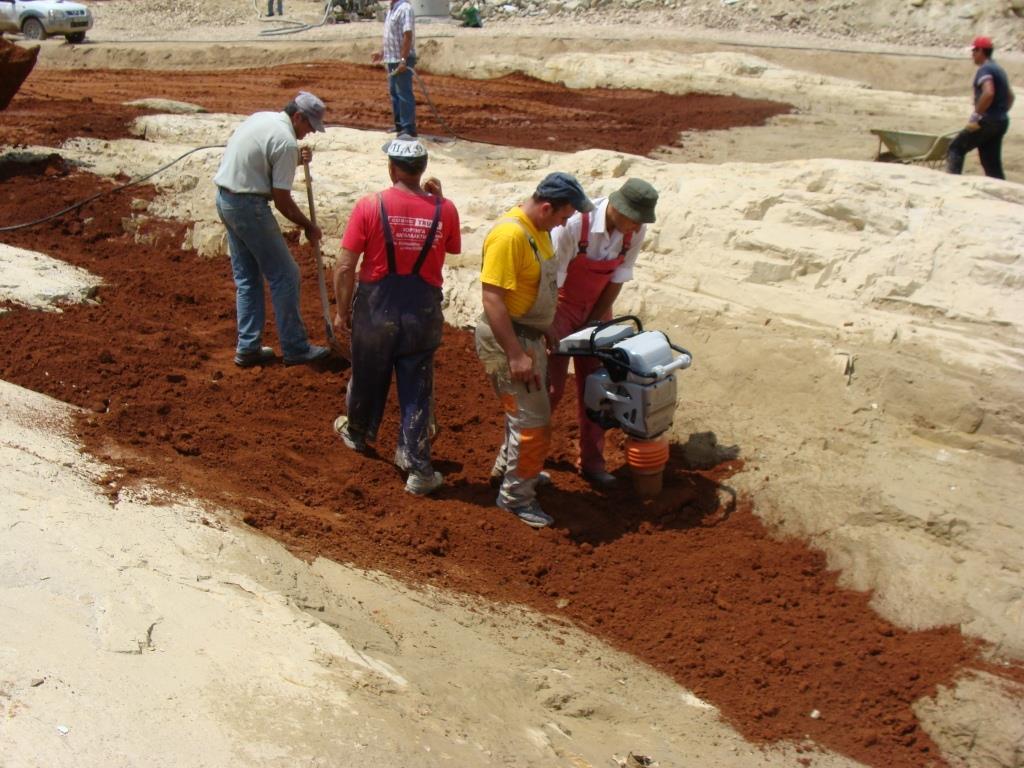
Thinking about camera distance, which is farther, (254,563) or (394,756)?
(254,563)

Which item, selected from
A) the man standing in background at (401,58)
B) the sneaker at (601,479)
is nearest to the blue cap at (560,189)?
the sneaker at (601,479)

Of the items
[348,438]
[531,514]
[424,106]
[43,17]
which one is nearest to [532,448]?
[531,514]

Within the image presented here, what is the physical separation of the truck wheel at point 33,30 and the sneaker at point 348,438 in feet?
66.7

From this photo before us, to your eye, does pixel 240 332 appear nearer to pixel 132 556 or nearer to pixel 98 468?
pixel 98 468

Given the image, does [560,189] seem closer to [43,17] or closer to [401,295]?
[401,295]

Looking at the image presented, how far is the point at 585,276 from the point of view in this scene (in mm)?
6004

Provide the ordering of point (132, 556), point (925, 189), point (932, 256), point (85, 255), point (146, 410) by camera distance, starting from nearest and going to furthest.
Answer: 1. point (132, 556)
2. point (146, 410)
3. point (932, 256)
4. point (925, 189)
5. point (85, 255)

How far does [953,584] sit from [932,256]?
2980mm

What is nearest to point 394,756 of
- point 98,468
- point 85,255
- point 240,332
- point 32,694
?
point 32,694

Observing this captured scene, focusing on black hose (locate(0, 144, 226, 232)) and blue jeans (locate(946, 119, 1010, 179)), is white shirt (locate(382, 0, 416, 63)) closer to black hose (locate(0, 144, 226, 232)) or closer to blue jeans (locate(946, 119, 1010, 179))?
black hose (locate(0, 144, 226, 232))

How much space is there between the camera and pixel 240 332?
294 inches

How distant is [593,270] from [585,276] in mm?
72

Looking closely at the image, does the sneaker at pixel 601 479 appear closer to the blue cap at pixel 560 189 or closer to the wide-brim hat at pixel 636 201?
the wide-brim hat at pixel 636 201

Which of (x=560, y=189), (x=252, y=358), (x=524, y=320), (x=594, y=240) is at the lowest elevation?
(x=252, y=358)
